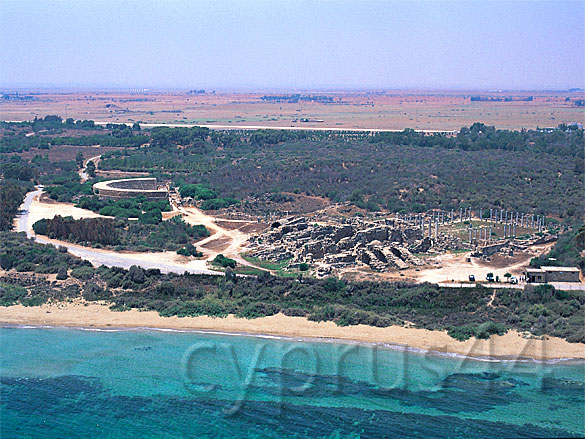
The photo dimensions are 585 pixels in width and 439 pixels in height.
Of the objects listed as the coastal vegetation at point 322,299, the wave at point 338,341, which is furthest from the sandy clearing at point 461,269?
the wave at point 338,341

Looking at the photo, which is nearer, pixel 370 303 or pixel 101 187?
pixel 370 303

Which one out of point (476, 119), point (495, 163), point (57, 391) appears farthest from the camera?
point (476, 119)

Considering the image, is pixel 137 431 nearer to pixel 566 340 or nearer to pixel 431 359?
pixel 431 359

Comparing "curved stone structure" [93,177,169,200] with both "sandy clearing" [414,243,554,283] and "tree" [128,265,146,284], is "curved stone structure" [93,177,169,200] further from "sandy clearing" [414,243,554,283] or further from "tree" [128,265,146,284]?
"sandy clearing" [414,243,554,283]

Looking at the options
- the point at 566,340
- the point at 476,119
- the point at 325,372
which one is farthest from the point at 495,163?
the point at 476,119

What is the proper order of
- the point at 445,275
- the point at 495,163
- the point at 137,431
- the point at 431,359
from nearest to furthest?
the point at 137,431, the point at 431,359, the point at 445,275, the point at 495,163

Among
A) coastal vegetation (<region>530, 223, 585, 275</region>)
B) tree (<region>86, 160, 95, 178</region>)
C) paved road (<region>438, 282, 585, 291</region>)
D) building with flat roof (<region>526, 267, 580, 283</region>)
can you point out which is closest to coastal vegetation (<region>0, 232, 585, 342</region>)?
paved road (<region>438, 282, 585, 291</region>)
